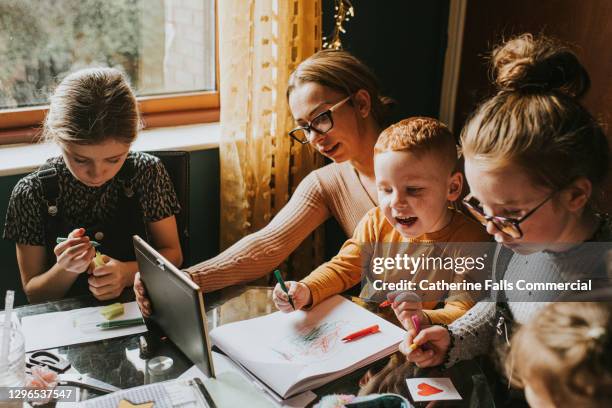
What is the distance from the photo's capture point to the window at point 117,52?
2.06 metres

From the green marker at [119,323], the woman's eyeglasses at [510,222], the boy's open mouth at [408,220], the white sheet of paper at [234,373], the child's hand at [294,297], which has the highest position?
the woman's eyeglasses at [510,222]

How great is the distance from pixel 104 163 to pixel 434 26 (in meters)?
1.63

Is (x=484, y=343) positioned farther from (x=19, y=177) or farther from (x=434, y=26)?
(x=434, y=26)

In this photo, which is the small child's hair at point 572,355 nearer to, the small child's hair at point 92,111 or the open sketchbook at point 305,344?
the open sketchbook at point 305,344

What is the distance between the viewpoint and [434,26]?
2602 mm

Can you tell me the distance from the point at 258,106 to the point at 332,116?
0.47 metres

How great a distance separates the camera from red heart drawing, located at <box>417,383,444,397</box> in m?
1.12

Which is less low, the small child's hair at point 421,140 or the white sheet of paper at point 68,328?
the small child's hair at point 421,140

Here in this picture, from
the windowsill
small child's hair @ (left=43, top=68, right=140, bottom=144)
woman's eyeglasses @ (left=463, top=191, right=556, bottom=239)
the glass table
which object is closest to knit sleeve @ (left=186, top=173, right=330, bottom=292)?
the glass table

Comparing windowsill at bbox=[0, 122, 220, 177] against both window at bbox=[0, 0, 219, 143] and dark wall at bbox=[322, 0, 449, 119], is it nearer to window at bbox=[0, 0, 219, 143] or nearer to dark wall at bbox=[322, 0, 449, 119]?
window at bbox=[0, 0, 219, 143]

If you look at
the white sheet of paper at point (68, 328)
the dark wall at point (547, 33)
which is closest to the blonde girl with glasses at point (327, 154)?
the white sheet of paper at point (68, 328)

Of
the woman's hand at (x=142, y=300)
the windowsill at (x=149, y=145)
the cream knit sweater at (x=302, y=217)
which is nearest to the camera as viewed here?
the woman's hand at (x=142, y=300)

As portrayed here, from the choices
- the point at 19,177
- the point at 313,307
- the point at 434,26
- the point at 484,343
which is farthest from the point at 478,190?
the point at 434,26

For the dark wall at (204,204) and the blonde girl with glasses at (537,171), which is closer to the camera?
the blonde girl with glasses at (537,171)
